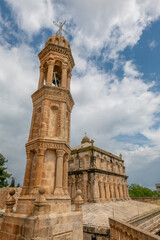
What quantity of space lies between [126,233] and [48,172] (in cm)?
529

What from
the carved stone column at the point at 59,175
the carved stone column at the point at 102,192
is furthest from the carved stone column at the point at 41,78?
the carved stone column at the point at 102,192

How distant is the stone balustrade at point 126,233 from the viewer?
21.8ft

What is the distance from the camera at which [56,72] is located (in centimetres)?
1415

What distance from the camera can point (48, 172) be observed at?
28.7 ft

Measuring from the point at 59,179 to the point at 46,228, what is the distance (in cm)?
249

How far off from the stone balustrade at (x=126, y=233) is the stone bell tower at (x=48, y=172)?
2.44 metres

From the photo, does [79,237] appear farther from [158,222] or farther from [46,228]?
[158,222]

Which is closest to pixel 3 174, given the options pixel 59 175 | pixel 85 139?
pixel 85 139

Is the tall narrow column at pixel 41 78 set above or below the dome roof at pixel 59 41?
below

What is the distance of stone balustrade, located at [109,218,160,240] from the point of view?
21.8 feet

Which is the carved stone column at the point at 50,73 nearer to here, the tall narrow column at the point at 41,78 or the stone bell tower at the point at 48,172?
the stone bell tower at the point at 48,172

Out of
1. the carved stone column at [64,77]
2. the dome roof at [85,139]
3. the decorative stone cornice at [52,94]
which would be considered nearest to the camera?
the decorative stone cornice at [52,94]

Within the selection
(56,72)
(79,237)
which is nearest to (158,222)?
(79,237)

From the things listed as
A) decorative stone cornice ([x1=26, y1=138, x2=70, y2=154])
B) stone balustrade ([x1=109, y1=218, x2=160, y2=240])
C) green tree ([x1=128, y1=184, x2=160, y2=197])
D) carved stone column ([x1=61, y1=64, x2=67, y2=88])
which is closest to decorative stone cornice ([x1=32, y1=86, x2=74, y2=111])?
carved stone column ([x1=61, y1=64, x2=67, y2=88])
